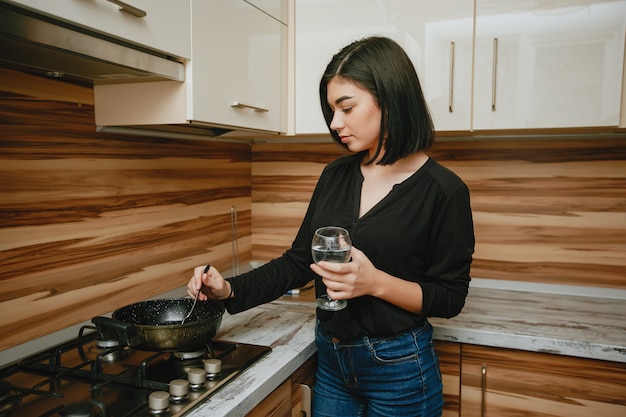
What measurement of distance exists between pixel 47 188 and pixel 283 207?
1.10 m

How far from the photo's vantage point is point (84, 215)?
137cm

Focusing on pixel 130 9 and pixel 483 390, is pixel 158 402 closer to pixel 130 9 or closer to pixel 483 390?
pixel 130 9

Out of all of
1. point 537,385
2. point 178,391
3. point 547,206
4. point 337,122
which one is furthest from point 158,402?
point 547,206

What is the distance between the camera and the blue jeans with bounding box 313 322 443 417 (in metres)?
1.19

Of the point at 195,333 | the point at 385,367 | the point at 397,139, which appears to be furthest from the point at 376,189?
the point at 195,333

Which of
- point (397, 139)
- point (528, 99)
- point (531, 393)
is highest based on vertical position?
point (528, 99)

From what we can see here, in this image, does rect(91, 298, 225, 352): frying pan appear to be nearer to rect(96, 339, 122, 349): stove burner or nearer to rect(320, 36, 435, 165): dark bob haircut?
rect(96, 339, 122, 349): stove burner

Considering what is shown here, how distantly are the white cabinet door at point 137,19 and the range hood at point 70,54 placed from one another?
0.08 ft

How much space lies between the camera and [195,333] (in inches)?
45.2

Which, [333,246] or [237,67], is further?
[237,67]

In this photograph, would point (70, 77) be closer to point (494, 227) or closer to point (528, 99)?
point (528, 99)

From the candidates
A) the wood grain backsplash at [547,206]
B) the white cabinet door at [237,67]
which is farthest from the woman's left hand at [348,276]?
the wood grain backsplash at [547,206]

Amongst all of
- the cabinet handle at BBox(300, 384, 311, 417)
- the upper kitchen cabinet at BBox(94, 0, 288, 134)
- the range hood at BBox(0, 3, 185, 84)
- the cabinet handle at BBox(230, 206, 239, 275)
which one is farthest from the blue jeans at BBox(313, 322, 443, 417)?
the cabinet handle at BBox(230, 206, 239, 275)

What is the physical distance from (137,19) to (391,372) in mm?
963
